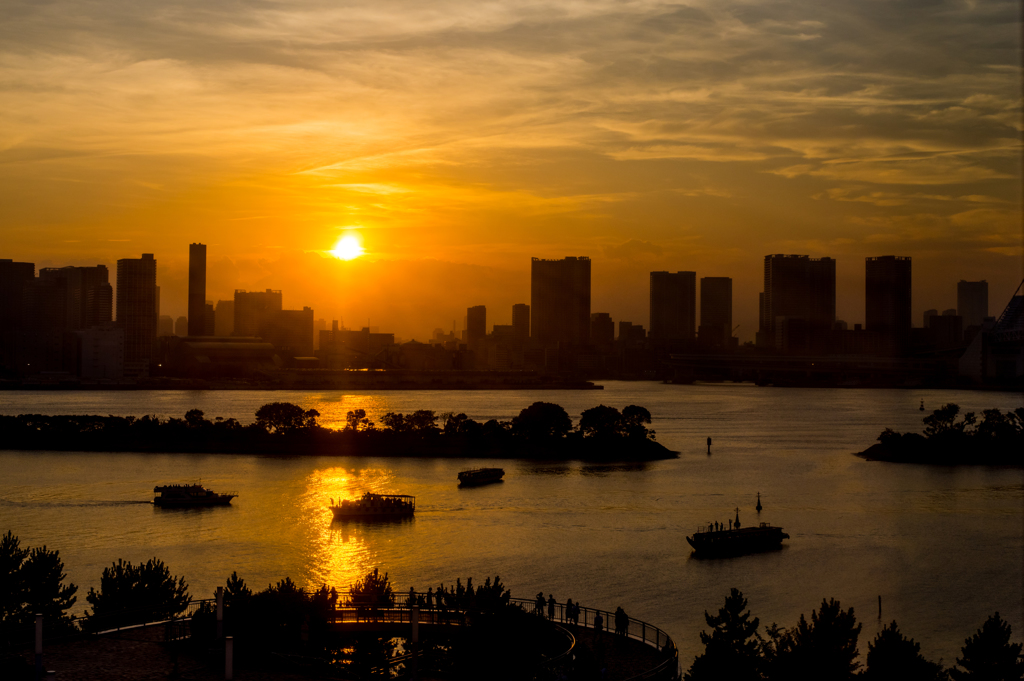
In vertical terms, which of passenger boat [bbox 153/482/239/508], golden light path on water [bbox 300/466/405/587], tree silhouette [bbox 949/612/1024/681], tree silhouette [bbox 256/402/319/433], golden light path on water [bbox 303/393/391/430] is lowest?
golden light path on water [bbox 300/466/405/587]

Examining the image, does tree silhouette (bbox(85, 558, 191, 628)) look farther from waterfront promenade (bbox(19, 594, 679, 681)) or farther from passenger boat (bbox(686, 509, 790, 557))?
passenger boat (bbox(686, 509, 790, 557))

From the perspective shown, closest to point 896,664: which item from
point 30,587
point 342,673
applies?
point 342,673

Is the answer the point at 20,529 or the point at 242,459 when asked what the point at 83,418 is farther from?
the point at 20,529

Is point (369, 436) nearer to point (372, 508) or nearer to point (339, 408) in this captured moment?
point (372, 508)

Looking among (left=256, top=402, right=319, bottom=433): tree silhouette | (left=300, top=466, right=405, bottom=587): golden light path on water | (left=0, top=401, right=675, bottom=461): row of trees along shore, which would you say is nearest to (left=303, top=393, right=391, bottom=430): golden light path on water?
(left=256, top=402, right=319, bottom=433): tree silhouette

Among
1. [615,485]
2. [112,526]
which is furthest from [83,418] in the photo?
[615,485]

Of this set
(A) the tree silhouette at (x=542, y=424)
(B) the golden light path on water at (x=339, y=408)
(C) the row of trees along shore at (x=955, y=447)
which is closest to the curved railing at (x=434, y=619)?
(A) the tree silhouette at (x=542, y=424)
